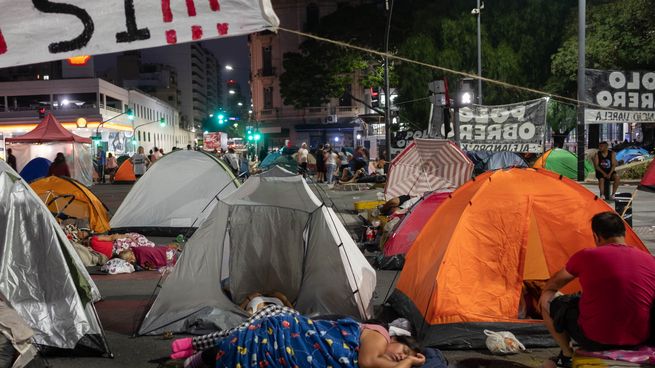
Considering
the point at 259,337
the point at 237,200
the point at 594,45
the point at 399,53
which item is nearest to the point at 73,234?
the point at 237,200

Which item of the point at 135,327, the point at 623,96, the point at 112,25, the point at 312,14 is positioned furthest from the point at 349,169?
the point at 312,14

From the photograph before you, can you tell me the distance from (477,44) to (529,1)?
11.0 feet

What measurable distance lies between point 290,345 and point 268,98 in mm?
58459

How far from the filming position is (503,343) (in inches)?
224

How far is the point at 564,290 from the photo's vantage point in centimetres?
632

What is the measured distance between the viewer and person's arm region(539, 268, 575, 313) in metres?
4.63

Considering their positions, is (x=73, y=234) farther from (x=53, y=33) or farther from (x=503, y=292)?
(x=53, y=33)

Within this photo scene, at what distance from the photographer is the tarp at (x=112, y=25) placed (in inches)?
90.0

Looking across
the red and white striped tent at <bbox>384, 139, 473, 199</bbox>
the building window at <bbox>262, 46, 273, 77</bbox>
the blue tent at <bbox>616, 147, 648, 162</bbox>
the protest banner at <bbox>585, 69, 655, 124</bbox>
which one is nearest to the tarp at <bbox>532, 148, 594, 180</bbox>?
the blue tent at <bbox>616, 147, 648, 162</bbox>

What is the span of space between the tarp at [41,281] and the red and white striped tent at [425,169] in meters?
8.13

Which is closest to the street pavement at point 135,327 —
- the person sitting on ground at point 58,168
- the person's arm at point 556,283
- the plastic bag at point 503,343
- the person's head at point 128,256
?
the plastic bag at point 503,343

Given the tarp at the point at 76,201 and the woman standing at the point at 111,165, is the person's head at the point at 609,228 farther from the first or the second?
the woman standing at the point at 111,165

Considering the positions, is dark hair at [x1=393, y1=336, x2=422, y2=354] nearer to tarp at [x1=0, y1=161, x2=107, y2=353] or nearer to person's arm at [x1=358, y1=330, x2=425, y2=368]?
A: person's arm at [x1=358, y1=330, x2=425, y2=368]

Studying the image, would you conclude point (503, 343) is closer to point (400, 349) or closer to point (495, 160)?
point (400, 349)
